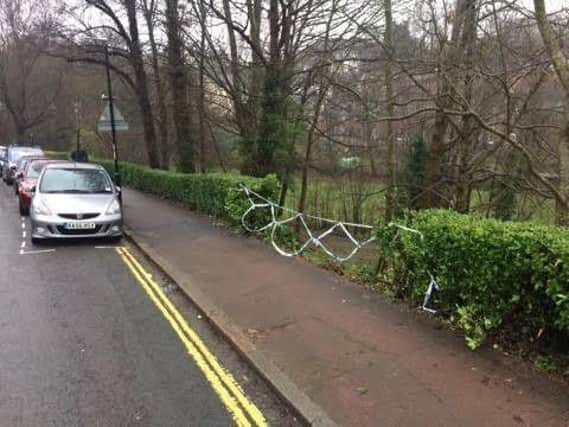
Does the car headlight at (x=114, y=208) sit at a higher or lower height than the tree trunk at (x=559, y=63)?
lower

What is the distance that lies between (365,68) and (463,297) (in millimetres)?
10418

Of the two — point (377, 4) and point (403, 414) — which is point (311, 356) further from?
point (377, 4)

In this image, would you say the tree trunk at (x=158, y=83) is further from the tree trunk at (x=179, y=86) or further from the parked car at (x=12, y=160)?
the parked car at (x=12, y=160)

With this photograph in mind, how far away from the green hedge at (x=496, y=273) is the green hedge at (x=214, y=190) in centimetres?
580

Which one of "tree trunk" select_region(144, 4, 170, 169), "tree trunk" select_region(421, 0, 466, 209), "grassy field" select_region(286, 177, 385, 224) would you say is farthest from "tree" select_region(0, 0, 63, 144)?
"tree trunk" select_region(421, 0, 466, 209)

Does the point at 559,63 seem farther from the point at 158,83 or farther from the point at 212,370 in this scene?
the point at 158,83

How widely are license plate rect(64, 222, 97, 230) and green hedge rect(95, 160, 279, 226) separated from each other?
3.08 m

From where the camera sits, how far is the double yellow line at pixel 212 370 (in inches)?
145

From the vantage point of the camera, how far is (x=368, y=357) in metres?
4.45

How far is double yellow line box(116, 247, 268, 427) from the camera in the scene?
3676 millimetres

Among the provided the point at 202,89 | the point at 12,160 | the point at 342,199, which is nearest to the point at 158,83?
the point at 202,89

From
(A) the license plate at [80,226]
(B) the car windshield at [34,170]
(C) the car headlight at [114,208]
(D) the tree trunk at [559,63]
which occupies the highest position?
(D) the tree trunk at [559,63]

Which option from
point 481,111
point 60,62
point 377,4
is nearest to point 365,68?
point 377,4

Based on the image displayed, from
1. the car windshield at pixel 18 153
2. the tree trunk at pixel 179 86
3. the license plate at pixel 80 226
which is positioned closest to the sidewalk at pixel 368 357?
the license plate at pixel 80 226
